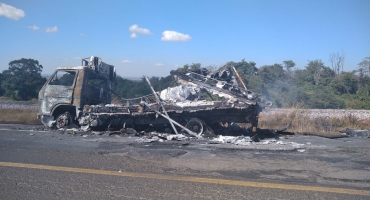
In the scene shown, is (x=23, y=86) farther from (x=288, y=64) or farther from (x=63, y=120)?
(x=288, y=64)

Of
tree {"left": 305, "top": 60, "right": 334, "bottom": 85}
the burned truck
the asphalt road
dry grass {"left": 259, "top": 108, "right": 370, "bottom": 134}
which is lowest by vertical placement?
the asphalt road

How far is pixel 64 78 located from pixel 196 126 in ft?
17.1

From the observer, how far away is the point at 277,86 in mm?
24031

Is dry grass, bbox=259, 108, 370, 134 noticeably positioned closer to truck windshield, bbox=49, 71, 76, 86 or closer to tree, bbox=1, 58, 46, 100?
truck windshield, bbox=49, 71, 76, 86

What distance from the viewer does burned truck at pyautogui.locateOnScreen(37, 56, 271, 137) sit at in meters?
9.84

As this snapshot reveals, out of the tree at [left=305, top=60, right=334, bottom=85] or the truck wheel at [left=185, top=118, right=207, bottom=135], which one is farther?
the tree at [left=305, top=60, right=334, bottom=85]

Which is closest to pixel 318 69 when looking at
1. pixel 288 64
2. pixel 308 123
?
pixel 288 64

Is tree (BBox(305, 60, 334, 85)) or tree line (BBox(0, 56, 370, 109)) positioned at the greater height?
tree (BBox(305, 60, 334, 85))

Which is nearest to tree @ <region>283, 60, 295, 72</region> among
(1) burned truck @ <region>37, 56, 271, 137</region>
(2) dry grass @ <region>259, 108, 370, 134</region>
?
(2) dry grass @ <region>259, 108, 370, 134</region>

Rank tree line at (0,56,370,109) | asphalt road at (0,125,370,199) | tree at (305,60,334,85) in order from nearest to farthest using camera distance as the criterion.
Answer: asphalt road at (0,125,370,199)
tree line at (0,56,370,109)
tree at (305,60,334,85)

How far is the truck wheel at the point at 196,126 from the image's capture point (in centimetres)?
992

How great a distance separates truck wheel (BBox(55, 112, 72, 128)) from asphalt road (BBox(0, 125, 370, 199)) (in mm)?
2497

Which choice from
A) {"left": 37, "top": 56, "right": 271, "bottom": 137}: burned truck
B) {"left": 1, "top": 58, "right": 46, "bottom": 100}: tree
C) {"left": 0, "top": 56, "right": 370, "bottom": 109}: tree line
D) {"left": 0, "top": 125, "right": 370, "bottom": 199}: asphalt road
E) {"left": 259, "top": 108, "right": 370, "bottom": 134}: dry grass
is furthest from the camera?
{"left": 1, "top": 58, "right": 46, "bottom": 100}: tree

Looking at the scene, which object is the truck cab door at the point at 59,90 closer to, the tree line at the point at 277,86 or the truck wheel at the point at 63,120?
the truck wheel at the point at 63,120
